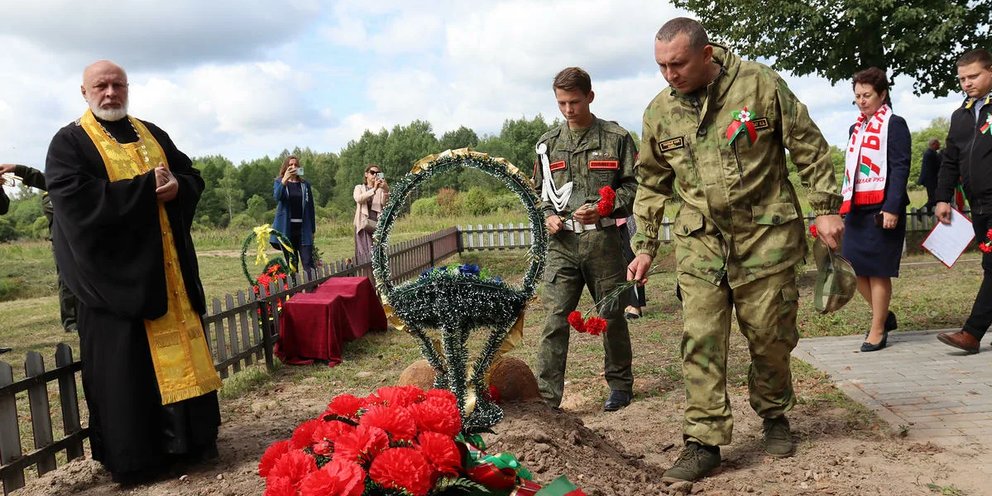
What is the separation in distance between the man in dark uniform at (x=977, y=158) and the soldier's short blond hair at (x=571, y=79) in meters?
3.14

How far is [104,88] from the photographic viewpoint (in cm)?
415

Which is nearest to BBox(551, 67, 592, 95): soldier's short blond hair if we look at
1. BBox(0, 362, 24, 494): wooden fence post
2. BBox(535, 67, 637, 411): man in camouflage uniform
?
BBox(535, 67, 637, 411): man in camouflage uniform

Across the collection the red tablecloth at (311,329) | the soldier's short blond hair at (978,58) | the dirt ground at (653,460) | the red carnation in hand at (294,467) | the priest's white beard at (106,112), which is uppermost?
the soldier's short blond hair at (978,58)

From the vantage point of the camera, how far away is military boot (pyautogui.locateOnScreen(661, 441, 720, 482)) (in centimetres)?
389

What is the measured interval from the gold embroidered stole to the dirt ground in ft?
1.69

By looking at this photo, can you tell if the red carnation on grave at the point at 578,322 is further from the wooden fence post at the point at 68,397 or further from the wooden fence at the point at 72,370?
the wooden fence post at the point at 68,397

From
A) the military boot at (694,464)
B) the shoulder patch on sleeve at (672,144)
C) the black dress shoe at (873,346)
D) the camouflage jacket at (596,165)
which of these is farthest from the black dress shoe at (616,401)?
the black dress shoe at (873,346)

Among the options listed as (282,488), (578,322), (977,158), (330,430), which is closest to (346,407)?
(330,430)

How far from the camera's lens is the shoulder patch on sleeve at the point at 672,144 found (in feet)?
13.1

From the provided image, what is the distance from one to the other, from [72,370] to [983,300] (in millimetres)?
6461

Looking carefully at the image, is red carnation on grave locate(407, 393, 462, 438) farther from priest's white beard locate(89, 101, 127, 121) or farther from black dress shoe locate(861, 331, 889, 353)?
black dress shoe locate(861, 331, 889, 353)

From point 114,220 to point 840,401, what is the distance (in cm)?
448

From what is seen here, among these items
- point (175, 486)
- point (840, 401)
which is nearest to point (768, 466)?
point (840, 401)

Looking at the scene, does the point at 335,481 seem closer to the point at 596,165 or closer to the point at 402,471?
the point at 402,471
